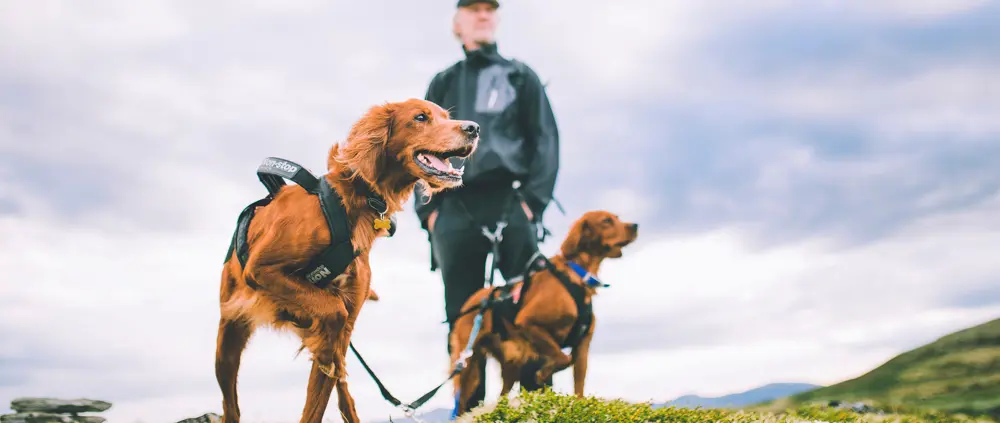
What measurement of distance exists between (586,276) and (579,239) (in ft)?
1.26

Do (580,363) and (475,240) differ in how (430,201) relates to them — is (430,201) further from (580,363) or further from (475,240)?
(580,363)

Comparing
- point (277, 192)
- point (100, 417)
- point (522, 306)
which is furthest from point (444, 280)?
point (277, 192)

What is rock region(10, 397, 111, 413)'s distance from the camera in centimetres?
615

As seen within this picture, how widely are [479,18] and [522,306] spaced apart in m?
2.78

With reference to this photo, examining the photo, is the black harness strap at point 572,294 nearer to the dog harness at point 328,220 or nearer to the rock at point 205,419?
the rock at point 205,419

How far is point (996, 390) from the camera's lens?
10977 millimetres

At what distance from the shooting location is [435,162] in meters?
4.28

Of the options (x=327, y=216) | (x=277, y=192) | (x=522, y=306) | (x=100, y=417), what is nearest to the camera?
(x=327, y=216)

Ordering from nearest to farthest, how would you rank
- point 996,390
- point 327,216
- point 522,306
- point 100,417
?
point 327,216, point 100,417, point 522,306, point 996,390

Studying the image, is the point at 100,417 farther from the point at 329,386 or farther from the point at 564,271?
the point at 564,271

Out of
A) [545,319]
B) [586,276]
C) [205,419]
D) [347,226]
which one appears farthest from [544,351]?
[347,226]

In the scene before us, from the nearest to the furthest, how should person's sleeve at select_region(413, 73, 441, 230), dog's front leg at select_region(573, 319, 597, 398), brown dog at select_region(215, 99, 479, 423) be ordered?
brown dog at select_region(215, 99, 479, 423) < dog's front leg at select_region(573, 319, 597, 398) < person's sleeve at select_region(413, 73, 441, 230)

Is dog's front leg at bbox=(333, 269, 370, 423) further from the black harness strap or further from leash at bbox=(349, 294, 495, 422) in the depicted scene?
the black harness strap

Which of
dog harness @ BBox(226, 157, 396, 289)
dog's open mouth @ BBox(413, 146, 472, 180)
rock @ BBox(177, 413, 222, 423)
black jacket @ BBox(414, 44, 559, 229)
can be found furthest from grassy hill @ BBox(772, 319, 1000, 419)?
dog harness @ BBox(226, 157, 396, 289)
